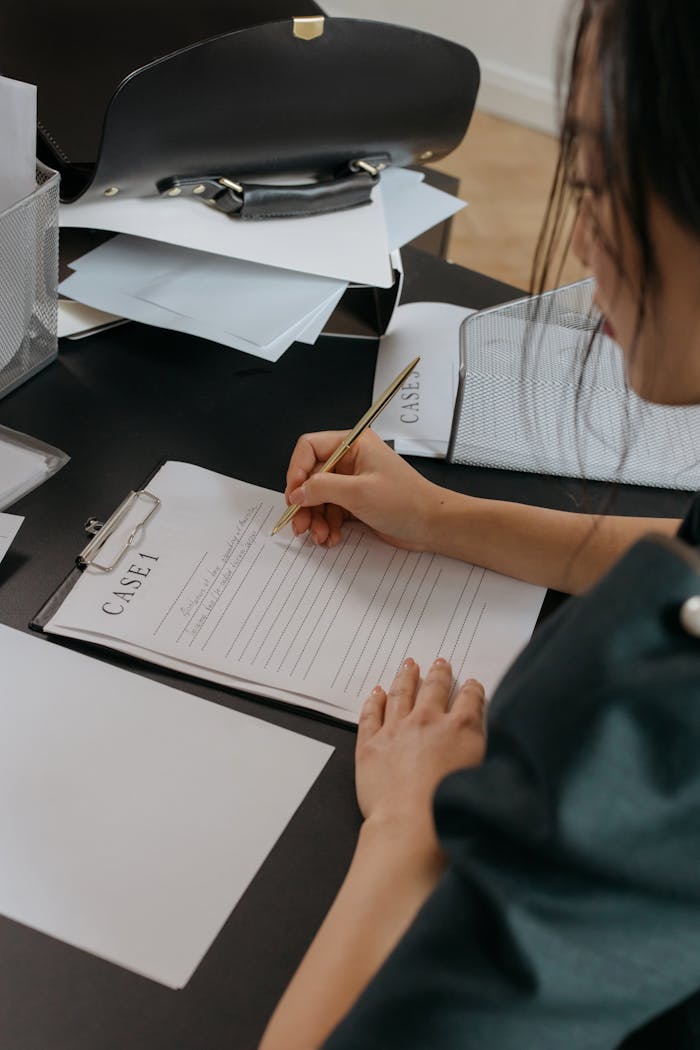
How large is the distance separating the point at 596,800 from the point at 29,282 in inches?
27.3

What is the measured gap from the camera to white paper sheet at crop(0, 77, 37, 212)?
82cm

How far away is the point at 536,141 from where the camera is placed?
3.01m

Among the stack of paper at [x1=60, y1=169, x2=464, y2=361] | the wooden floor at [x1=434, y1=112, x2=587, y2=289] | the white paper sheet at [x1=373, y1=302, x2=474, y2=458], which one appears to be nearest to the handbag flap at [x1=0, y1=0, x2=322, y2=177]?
the stack of paper at [x1=60, y1=169, x2=464, y2=361]

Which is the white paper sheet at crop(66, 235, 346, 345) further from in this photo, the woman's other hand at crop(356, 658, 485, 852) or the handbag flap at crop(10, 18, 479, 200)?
the woman's other hand at crop(356, 658, 485, 852)

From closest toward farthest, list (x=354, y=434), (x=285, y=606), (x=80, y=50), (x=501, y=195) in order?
(x=285, y=606) → (x=354, y=434) → (x=80, y=50) → (x=501, y=195)

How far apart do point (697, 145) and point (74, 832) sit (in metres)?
0.50

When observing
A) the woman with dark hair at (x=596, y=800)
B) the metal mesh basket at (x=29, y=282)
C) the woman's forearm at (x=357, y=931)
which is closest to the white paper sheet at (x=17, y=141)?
the metal mesh basket at (x=29, y=282)

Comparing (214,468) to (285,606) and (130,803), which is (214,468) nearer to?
(285,606)

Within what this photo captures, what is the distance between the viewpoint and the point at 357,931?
560 millimetres

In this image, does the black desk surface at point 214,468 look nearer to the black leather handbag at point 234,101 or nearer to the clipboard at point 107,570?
the clipboard at point 107,570

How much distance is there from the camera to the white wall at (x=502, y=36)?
2.85 m

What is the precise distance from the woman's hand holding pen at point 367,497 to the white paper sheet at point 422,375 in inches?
2.6

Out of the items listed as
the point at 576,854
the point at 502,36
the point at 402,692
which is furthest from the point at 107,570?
the point at 502,36

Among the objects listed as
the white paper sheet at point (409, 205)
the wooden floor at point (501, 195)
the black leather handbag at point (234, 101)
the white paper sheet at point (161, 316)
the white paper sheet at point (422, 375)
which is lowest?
the wooden floor at point (501, 195)
